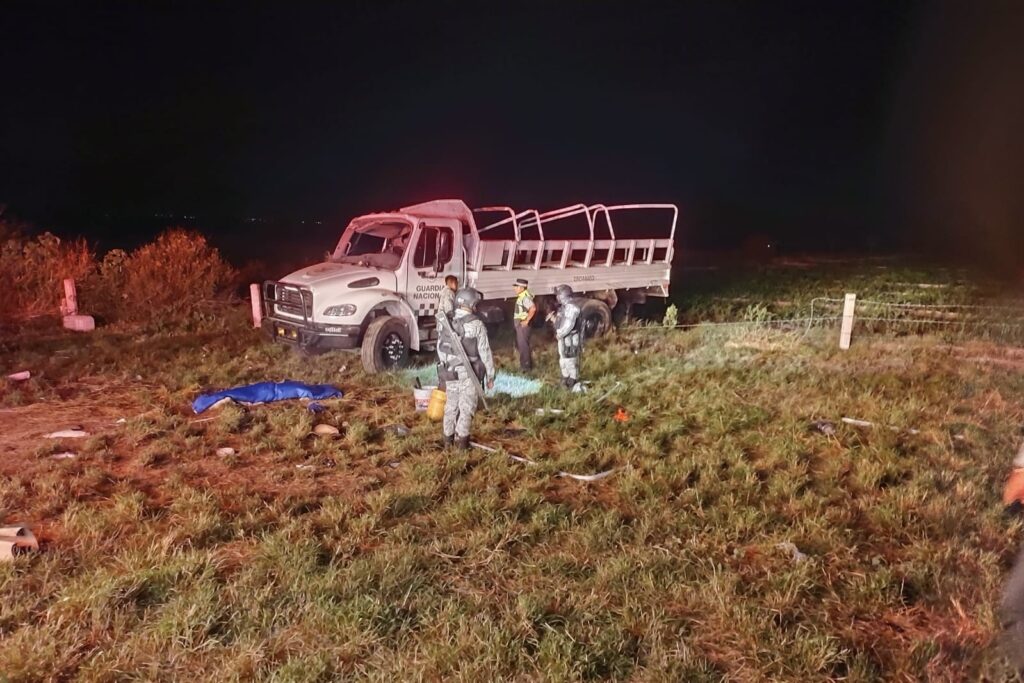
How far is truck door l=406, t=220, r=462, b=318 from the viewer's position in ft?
31.8

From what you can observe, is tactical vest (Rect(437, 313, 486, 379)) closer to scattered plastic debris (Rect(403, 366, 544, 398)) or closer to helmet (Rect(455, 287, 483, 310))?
helmet (Rect(455, 287, 483, 310))

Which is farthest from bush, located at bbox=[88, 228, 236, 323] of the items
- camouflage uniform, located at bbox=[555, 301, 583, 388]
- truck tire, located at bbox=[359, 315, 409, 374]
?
camouflage uniform, located at bbox=[555, 301, 583, 388]

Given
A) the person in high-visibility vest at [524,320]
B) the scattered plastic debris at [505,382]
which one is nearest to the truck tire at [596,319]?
the person in high-visibility vest at [524,320]

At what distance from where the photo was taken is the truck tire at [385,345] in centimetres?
926

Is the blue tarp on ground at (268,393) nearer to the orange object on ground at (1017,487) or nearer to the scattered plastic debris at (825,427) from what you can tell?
the scattered plastic debris at (825,427)

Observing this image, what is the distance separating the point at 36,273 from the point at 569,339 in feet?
36.7

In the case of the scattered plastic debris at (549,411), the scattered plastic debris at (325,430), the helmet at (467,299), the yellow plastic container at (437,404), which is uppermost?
the helmet at (467,299)

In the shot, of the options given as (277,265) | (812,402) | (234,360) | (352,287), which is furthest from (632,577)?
(277,265)

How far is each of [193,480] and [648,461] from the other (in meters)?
3.59

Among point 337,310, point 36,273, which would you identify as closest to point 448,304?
point 337,310

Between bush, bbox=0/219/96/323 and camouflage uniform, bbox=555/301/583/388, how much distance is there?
10071 millimetres

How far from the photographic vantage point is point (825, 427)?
7098mm

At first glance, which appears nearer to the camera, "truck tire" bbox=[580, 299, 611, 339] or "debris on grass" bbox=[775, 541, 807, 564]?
"debris on grass" bbox=[775, 541, 807, 564]

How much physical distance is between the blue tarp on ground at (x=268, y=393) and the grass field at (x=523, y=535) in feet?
0.95
